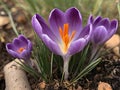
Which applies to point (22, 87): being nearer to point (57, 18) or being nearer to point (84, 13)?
point (57, 18)

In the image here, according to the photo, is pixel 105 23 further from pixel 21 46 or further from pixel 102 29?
pixel 21 46

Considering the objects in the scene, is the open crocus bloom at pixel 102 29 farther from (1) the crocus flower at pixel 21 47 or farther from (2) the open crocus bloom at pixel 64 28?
(1) the crocus flower at pixel 21 47

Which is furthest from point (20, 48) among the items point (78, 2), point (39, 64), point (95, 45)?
point (78, 2)

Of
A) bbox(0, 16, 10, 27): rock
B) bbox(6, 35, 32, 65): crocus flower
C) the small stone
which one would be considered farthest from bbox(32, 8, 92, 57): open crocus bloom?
bbox(0, 16, 10, 27): rock

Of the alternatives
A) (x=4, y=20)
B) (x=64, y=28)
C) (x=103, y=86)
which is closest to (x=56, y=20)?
(x=64, y=28)

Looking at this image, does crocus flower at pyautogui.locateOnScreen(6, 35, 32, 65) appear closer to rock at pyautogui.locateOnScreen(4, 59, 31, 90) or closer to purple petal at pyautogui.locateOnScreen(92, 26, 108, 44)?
rock at pyautogui.locateOnScreen(4, 59, 31, 90)

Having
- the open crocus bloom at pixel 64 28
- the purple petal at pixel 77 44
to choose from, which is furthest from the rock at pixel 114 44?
the purple petal at pixel 77 44
